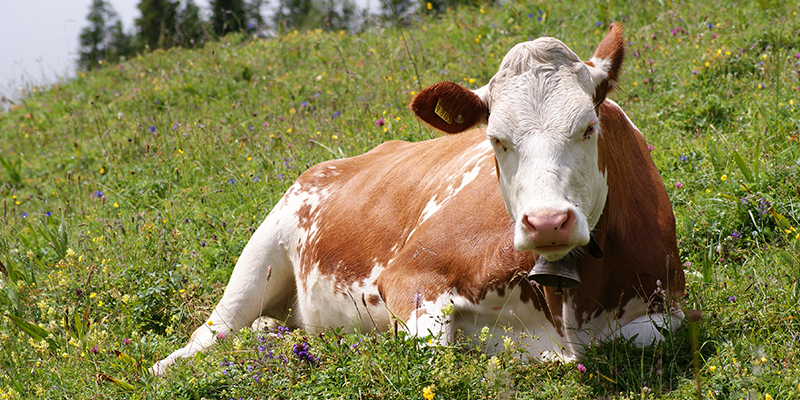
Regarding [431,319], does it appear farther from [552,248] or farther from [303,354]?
[552,248]

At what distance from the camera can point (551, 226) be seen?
2.47 m

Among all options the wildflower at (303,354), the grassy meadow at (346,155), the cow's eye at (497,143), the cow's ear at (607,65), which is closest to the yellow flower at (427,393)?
the grassy meadow at (346,155)

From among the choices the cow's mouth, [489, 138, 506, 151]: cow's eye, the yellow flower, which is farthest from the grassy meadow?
[489, 138, 506, 151]: cow's eye

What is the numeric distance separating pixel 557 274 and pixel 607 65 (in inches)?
38.5

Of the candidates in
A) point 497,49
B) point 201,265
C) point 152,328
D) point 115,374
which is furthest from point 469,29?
point 115,374

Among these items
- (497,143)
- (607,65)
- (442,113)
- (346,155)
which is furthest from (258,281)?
(607,65)

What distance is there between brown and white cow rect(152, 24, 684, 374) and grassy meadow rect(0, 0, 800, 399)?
22 centimetres

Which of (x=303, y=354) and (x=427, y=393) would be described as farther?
(x=303, y=354)

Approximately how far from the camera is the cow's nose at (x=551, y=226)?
2.47 metres

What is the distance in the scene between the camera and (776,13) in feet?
22.4

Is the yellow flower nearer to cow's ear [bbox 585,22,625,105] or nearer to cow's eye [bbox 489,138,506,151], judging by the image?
cow's eye [bbox 489,138,506,151]

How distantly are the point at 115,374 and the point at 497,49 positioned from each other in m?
6.12

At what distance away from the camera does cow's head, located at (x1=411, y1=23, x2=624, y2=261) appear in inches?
100

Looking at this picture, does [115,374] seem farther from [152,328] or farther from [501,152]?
[501,152]
